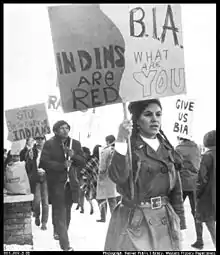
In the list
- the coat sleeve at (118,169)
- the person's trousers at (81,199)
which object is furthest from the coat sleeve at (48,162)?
the coat sleeve at (118,169)

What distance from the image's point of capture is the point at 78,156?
12.1 ft

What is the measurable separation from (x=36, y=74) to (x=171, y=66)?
3.16 ft

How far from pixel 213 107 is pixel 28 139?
1.35 m

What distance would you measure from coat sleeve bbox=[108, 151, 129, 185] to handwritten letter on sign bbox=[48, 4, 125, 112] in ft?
1.30

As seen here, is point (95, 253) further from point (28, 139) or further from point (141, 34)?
point (141, 34)

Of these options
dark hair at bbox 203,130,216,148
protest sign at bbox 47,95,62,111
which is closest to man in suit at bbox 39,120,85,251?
protest sign at bbox 47,95,62,111

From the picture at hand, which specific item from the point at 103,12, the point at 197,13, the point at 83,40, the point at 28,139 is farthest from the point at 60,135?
the point at 197,13

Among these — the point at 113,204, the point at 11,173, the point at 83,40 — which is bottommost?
the point at 113,204

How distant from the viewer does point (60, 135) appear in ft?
12.2

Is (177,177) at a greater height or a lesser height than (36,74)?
lesser

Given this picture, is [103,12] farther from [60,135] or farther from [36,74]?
[60,135]

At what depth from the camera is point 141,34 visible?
365 centimetres

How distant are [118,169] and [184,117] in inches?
23.7

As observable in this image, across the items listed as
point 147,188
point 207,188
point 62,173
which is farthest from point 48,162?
point 207,188
